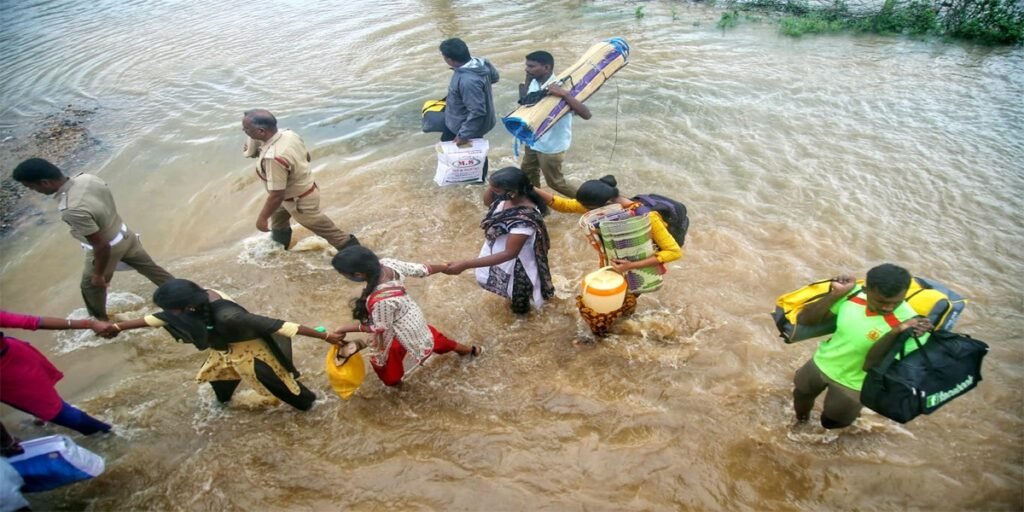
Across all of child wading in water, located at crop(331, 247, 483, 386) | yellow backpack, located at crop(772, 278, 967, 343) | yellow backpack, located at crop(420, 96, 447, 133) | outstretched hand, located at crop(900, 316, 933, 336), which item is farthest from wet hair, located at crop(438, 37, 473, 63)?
outstretched hand, located at crop(900, 316, 933, 336)

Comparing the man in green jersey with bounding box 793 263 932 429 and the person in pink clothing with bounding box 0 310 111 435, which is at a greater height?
the man in green jersey with bounding box 793 263 932 429

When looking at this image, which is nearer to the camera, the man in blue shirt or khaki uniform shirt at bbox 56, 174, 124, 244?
khaki uniform shirt at bbox 56, 174, 124, 244

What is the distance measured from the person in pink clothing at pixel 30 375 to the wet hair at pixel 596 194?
10.8 ft

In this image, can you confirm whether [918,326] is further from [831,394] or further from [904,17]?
[904,17]

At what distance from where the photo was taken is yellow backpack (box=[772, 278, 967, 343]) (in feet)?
8.34

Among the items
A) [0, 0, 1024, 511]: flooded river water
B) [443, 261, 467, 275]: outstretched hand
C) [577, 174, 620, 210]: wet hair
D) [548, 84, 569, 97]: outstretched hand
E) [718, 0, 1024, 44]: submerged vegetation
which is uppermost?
[718, 0, 1024, 44]: submerged vegetation

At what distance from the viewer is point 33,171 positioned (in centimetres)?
373

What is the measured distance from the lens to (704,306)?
183 inches

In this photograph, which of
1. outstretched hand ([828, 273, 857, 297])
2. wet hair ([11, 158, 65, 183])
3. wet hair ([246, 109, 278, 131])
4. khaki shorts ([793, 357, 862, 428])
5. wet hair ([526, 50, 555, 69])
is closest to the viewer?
outstretched hand ([828, 273, 857, 297])

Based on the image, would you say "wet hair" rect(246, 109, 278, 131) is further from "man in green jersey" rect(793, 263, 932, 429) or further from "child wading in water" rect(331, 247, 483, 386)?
"man in green jersey" rect(793, 263, 932, 429)

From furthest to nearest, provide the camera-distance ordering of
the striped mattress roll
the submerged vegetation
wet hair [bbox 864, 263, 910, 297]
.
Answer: the submerged vegetation, the striped mattress roll, wet hair [bbox 864, 263, 910, 297]

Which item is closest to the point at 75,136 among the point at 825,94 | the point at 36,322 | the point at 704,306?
the point at 36,322

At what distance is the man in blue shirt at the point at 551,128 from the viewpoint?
4852mm

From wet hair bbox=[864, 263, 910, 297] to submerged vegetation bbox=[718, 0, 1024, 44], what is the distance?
950 centimetres
